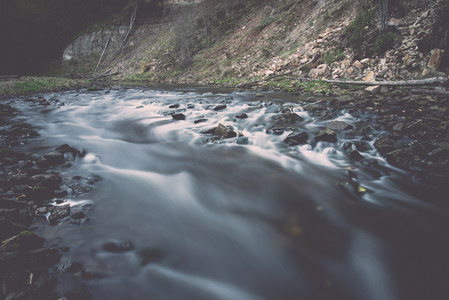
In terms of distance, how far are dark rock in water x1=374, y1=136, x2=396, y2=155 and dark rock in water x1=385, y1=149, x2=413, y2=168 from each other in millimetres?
179

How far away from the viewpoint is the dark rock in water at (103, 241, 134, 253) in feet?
6.35

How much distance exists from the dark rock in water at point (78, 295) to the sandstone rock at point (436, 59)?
10.1 meters

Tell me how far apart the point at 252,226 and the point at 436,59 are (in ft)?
28.3

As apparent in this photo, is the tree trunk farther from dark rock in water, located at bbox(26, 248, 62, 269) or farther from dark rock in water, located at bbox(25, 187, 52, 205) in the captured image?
dark rock in water, located at bbox(26, 248, 62, 269)

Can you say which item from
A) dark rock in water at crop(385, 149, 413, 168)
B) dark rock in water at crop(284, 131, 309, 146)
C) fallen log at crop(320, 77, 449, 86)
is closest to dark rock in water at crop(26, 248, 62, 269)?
dark rock in water at crop(284, 131, 309, 146)

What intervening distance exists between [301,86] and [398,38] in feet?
12.8

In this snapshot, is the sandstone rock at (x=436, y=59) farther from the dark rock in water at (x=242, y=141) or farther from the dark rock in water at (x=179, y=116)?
the dark rock in water at (x=179, y=116)

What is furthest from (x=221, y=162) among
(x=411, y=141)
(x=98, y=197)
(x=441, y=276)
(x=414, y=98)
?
(x=414, y=98)

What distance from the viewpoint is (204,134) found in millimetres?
5176

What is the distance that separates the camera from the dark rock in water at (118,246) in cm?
194

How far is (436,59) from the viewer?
6758mm

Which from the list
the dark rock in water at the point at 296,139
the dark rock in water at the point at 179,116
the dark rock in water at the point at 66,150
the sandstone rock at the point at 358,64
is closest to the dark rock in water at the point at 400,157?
the dark rock in water at the point at 296,139

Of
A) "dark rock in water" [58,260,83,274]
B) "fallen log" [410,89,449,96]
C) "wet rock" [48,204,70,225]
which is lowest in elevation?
"dark rock in water" [58,260,83,274]

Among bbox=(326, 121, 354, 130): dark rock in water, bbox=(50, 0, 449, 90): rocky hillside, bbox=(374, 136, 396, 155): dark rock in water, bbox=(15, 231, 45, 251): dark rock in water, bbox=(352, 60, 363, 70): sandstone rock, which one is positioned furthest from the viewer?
bbox=(352, 60, 363, 70): sandstone rock
